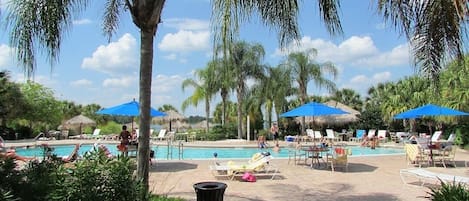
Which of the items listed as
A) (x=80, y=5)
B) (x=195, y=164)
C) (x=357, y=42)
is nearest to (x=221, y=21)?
(x=80, y=5)

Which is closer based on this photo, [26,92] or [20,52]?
[20,52]

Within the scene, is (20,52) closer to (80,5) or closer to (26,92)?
(80,5)

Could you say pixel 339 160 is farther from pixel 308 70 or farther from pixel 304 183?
pixel 308 70

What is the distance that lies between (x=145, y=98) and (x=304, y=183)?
4805 millimetres

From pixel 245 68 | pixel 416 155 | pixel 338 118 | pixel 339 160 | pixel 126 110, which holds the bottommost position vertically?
pixel 339 160

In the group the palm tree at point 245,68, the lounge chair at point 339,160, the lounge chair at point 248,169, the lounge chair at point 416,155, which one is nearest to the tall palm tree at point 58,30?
the lounge chair at point 248,169

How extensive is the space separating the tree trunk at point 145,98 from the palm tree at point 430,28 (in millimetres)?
3318

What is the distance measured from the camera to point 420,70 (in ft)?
20.3

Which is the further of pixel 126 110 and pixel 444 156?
pixel 126 110

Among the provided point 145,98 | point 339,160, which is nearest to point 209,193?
point 145,98

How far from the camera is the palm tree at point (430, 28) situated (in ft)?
17.2

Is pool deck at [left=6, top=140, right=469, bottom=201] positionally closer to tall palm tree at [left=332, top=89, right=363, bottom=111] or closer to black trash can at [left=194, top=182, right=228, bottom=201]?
black trash can at [left=194, top=182, right=228, bottom=201]

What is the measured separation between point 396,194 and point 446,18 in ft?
12.4

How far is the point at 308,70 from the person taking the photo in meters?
28.5
